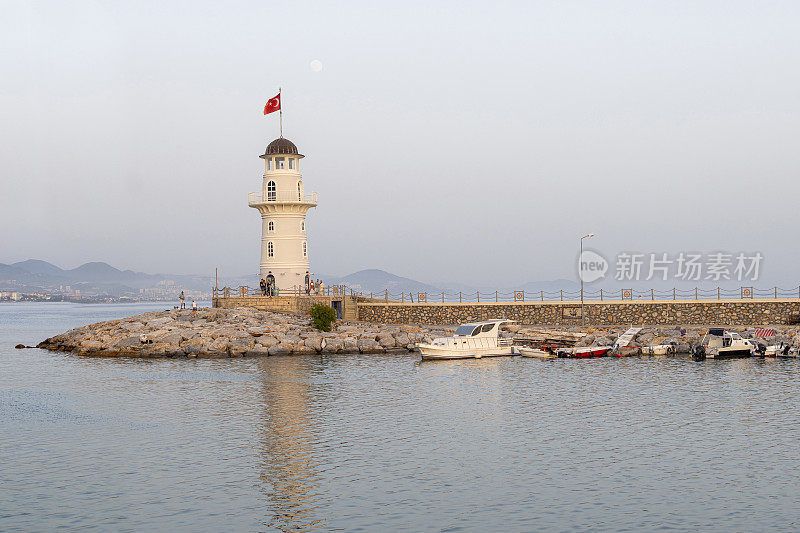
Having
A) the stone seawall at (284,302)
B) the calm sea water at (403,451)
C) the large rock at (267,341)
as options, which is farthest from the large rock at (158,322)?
the calm sea water at (403,451)

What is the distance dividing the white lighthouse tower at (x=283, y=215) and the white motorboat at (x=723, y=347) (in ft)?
107

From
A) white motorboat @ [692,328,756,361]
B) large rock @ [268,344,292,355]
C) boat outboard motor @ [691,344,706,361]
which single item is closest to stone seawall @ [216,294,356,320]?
large rock @ [268,344,292,355]

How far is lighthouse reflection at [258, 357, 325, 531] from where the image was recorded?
19484mm

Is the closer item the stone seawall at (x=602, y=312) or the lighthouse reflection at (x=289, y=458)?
the lighthouse reflection at (x=289, y=458)

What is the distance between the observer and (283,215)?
2638 inches

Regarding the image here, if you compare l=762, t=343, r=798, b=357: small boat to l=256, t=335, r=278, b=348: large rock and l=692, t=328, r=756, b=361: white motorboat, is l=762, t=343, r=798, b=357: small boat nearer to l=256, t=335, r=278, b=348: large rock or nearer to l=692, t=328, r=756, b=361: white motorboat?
l=692, t=328, r=756, b=361: white motorboat

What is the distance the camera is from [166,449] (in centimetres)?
2648

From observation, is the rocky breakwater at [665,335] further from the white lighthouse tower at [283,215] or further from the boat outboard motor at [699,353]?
the white lighthouse tower at [283,215]

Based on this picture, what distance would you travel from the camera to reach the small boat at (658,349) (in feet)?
177

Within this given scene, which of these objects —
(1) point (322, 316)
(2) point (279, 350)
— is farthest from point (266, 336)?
(1) point (322, 316)

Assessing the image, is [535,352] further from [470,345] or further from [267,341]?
[267,341]

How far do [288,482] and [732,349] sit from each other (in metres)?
38.6

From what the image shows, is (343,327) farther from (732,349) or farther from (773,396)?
(773,396)

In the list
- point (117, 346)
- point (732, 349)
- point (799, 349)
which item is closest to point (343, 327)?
point (117, 346)
